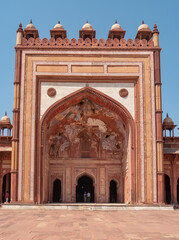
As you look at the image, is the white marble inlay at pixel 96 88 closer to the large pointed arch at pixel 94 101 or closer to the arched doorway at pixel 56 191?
the large pointed arch at pixel 94 101

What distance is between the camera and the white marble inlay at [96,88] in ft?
53.2

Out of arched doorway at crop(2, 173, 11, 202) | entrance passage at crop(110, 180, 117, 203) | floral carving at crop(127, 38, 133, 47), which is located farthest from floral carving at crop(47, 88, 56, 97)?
entrance passage at crop(110, 180, 117, 203)

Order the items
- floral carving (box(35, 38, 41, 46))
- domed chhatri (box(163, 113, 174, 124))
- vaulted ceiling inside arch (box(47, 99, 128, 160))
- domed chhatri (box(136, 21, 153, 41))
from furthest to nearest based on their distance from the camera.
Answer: domed chhatri (box(163, 113, 174, 124)) < domed chhatri (box(136, 21, 153, 41)) < vaulted ceiling inside arch (box(47, 99, 128, 160)) < floral carving (box(35, 38, 41, 46))

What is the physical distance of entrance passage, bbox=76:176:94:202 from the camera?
20.0 meters

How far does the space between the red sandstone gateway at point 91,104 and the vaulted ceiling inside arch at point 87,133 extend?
0.23 ft

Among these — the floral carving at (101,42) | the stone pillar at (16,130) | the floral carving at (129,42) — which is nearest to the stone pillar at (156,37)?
the floral carving at (129,42)

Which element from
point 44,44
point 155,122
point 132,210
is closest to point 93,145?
point 155,122

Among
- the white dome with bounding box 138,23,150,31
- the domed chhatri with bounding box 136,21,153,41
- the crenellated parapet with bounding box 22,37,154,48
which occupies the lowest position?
the crenellated parapet with bounding box 22,37,154,48

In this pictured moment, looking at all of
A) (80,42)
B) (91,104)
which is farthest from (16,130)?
(80,42)

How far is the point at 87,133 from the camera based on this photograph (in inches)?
766

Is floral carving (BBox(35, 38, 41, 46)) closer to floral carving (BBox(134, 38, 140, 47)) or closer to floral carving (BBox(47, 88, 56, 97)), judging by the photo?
floral carving (BBox(47, 88, 56, 97))

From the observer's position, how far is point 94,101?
1683 cm

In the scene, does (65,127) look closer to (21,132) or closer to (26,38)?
(21,132)

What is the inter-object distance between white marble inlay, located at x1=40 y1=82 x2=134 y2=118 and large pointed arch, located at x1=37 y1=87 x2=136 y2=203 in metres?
0.17
